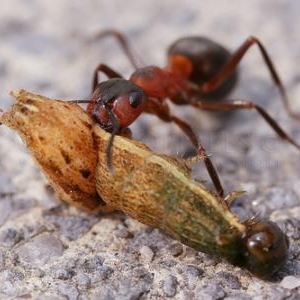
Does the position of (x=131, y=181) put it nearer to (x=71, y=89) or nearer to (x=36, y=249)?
(x=36, y=249)

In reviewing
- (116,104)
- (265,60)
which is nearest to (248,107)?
(265,60)

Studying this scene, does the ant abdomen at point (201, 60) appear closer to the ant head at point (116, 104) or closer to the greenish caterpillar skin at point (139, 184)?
the ant head at point (116, 104)

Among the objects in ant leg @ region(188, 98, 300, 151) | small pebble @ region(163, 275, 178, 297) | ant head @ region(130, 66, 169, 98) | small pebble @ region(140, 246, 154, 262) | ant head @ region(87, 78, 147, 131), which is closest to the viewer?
small pebble @ region(163, 275, 178, 297)

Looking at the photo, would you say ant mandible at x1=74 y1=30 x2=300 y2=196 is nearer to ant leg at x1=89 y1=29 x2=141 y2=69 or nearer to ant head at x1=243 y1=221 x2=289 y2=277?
ant leg at x1=89 y1=29 x2=141 y2=69

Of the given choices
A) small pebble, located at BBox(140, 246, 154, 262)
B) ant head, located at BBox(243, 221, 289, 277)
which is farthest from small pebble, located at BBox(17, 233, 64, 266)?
ant head, located at BBox(243, 221, 289, 277)

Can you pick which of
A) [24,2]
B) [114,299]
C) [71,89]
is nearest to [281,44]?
[71,89]

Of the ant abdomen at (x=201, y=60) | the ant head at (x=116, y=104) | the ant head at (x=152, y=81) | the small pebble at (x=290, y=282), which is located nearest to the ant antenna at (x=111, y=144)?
the ant head at (x=116, y=104)
